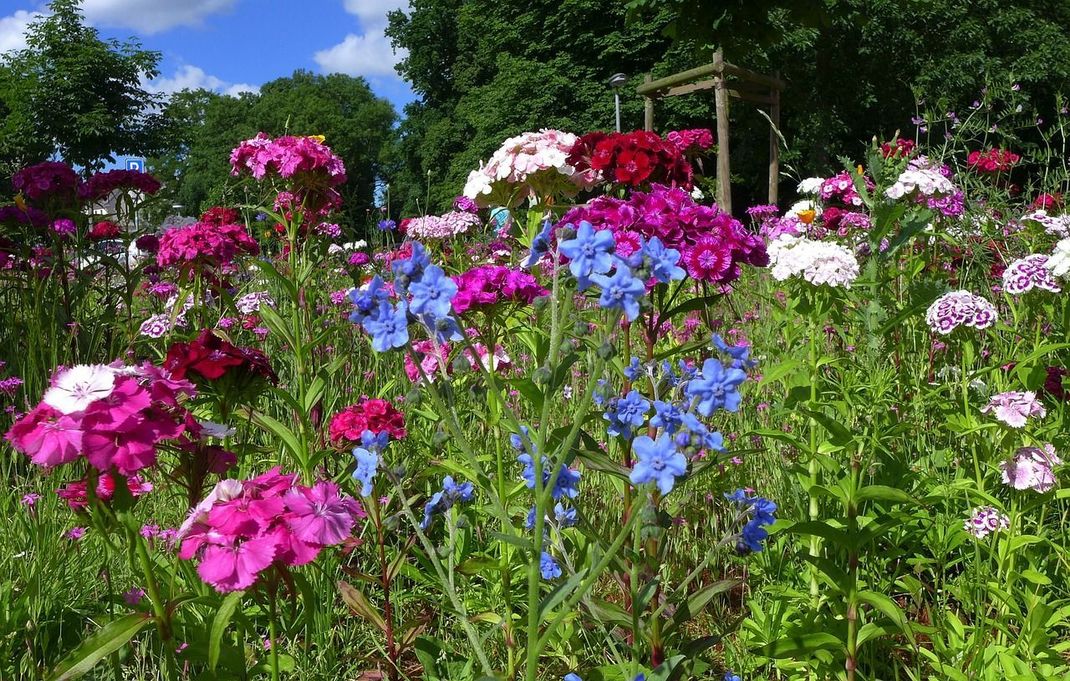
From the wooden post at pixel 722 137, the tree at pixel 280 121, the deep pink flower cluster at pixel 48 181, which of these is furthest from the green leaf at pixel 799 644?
the tree at pixel 280 121

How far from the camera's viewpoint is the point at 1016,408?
77.4 inches

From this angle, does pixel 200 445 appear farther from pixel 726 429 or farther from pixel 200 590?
pixel 726 429

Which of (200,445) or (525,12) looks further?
(525,12)

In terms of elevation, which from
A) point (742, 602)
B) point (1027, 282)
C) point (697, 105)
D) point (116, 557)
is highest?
point (697, 105)

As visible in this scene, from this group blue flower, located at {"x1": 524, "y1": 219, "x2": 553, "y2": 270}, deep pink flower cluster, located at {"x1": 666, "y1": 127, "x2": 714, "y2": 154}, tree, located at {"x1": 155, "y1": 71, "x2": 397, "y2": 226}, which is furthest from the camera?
tree, located at {"x1": 155, "y1": 71, "x2": 397, "y2": 226}

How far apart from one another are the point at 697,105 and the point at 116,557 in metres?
21.8

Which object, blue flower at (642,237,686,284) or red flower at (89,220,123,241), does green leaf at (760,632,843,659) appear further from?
red flower at (89,220,123,241)

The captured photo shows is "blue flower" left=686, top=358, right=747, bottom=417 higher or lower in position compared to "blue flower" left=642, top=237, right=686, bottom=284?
lower

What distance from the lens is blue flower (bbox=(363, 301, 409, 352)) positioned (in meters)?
1.27

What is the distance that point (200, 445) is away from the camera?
1719mm

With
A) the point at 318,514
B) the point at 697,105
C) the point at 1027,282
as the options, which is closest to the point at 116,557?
the point at 318,514

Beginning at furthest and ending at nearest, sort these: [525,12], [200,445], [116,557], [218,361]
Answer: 1. [525,12]
2. [116,557]
3. [218,361]
4. [200,445]

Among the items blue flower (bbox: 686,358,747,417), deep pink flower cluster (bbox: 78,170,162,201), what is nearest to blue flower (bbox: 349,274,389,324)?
blue flower (bbox: 686,358,747,417)

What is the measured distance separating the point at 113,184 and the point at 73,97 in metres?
31.0
